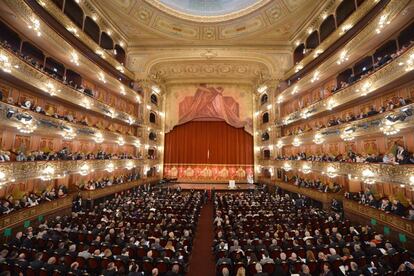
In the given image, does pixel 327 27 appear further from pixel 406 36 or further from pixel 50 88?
pixel 50 88

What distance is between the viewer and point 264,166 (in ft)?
78.8

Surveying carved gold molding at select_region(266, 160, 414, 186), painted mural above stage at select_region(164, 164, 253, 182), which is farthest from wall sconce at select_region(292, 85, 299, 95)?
painted mural above stage at select_region(164, 164, 253, 182)

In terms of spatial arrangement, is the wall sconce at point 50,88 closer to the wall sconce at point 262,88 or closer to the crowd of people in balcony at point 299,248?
the crowd of people in balcony at point 299,248

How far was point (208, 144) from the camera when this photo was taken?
91.4ft

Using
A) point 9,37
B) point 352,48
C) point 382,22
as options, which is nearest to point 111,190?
point 9,37

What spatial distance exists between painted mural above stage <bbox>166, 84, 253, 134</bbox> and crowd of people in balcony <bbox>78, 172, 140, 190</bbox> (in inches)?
329

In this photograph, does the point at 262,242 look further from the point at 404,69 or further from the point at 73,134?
the point at 73,134

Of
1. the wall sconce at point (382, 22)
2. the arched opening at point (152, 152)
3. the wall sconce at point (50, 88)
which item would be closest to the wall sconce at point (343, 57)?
the wall sconce at point (382, 22)

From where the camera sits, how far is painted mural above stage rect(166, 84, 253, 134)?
1064 inches

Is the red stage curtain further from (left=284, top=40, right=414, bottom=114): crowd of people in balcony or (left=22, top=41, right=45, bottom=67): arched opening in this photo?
(left=22, top=41, right=45, bottom=67): arched opening

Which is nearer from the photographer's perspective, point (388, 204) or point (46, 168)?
point (388, 204)

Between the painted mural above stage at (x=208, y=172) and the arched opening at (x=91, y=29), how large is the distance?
1591 cm

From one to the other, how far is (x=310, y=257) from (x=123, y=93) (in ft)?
63.3

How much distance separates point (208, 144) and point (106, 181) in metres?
13.5
